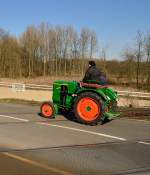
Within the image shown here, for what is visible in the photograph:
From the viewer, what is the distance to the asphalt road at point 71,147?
8344 mm

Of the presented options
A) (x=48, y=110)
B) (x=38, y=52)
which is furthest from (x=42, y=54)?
(x=48, y=110)

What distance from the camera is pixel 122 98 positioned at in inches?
1086

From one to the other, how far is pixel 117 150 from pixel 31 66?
251 ft

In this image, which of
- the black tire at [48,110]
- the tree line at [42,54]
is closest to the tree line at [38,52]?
the tree line at [42,54]

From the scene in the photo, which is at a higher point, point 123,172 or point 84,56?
point 84,56

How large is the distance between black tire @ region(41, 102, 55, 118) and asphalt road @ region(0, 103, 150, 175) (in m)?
0.25

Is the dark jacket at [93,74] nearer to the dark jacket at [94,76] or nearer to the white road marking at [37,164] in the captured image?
the dark jacket at [94,76]

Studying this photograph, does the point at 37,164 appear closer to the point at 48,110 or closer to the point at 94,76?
the point at 94,76

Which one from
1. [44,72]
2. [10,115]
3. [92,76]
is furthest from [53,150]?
[44,72]

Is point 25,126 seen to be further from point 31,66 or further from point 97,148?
point 31,66

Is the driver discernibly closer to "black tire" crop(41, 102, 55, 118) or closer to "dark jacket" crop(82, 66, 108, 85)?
"dark jacket" crop(82, 66, 108, 85)

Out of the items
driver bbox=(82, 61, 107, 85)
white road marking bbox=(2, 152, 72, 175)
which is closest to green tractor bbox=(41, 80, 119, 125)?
driver bbox=(82, 61, 107, 85)

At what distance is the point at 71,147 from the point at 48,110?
523 centimetres

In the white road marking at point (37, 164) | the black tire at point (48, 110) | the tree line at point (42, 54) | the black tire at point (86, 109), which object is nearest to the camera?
the white road marking at point (37, 164)
